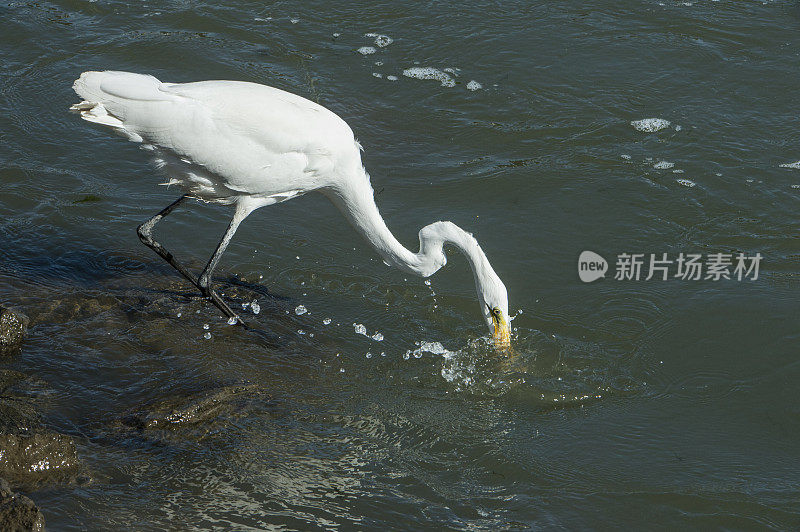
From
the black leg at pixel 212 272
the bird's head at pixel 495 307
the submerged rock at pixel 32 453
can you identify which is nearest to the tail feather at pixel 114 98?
the black leg at pixel 212 272

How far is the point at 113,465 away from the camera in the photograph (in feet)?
15.4

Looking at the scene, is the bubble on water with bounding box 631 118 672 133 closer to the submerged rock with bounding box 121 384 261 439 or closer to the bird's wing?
the bird's wing

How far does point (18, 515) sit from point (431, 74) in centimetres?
687

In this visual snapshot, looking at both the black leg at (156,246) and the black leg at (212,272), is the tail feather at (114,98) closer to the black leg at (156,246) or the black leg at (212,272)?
the black leg at (156,246)

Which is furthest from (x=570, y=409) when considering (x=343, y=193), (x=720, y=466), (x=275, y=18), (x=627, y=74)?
(x=275, y=18)

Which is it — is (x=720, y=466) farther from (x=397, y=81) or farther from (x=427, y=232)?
(x=397, y=81)

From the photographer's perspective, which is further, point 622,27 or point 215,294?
point 622,27

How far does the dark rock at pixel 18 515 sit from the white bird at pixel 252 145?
2858 millimetres

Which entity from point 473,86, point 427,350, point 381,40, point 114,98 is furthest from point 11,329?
point 381,40

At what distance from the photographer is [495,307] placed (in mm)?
5852

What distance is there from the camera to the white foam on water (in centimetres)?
924

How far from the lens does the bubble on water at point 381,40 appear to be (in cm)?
1005

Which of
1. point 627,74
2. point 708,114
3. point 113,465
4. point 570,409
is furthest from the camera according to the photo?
point 627,74

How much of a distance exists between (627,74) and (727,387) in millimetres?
4426
